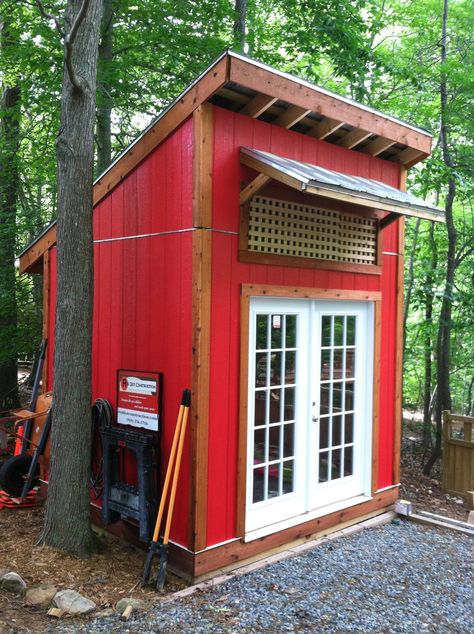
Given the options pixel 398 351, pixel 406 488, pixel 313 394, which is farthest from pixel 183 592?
pixel 406 488

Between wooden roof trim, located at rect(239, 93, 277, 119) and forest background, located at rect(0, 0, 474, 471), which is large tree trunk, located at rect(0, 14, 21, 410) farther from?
wooden roof trim, located at rect(239, 93, 277, 119)

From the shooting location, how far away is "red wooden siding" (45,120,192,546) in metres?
4.03

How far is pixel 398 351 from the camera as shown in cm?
565

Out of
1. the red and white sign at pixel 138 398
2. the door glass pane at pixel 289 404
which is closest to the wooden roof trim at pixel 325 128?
the door glass pane at pixel 289 404

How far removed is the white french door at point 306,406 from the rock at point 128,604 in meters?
1.08

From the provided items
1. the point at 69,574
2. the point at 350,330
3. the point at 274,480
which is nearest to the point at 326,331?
the point at 350,330

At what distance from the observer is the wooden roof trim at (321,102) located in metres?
3.88

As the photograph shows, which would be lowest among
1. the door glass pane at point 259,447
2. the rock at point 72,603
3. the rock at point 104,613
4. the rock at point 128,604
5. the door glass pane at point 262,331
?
the rock at point 104,613

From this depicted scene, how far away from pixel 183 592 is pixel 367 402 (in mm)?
2510

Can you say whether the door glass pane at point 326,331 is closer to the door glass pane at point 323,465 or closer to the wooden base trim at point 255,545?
the door glass pane at point 323,465

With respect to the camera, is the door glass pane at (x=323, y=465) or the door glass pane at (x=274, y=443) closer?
the door glass pane at (x=274, y=443)

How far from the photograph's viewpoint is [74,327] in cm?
414

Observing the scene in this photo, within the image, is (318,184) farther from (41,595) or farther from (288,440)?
(41,595)

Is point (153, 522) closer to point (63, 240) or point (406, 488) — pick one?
point (63, 240)
